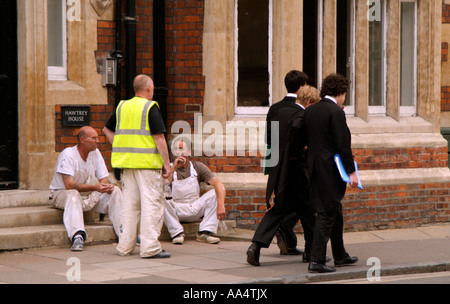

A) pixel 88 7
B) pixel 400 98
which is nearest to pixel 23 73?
pixel 88 7

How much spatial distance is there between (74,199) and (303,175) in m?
2.55

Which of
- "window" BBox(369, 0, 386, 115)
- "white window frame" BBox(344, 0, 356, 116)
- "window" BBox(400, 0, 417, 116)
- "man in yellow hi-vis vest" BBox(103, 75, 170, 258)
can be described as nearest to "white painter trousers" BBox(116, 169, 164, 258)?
"man in yellow hi-vis vest" BBox(103, 75, 170, 258)

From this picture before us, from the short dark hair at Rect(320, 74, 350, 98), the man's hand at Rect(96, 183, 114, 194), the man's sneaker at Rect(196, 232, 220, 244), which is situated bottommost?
the man's sneaker at Rect(196, 232, 220, 244)

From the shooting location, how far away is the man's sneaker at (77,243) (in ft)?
30.7

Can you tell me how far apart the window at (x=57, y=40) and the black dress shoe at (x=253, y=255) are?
12.1ft

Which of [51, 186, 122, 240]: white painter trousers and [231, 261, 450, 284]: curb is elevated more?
[51, 186, 122, 240]: white painter trousers

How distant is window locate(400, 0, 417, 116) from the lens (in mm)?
12914

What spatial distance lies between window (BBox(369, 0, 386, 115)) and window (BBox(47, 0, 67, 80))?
4447 millimetres

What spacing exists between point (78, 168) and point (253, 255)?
7.88 ft

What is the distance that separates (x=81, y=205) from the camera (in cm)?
965

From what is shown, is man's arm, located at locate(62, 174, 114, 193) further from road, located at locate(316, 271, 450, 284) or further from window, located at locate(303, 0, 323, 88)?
window, located at locate(303, 0, 323, 88)

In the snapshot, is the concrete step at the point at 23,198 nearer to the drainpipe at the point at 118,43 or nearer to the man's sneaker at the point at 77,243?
the man's sneaker at the point at 77,243

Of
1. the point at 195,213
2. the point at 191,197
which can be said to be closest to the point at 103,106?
the point at 191,197

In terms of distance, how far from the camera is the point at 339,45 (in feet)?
40.3
